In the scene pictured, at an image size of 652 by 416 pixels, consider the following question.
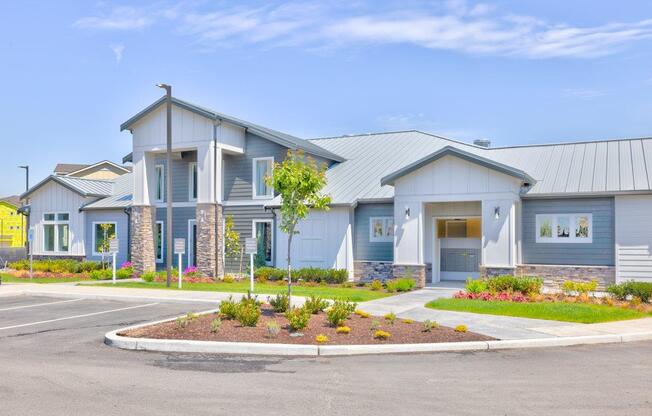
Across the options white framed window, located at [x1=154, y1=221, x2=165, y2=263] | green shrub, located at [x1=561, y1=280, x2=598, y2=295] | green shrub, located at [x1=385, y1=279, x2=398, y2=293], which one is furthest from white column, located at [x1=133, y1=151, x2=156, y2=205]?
green shrub, located at [x1=561, y1=280, x2=598, y2=295]

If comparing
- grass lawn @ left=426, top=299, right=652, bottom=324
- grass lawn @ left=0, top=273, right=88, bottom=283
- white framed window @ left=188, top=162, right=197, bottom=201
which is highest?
white framed window @ left=188, top=162, right=197, bottom=201

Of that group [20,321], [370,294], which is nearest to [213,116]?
[370,294]

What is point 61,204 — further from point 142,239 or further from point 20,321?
point 20,321

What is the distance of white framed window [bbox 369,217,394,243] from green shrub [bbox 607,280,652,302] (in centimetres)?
893

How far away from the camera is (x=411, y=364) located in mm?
9688

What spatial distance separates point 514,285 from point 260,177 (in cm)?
1291

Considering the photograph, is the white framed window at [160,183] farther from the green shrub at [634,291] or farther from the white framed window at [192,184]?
the green shrub at [634,291]

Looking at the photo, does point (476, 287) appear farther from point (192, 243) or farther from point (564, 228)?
point (192, 243)

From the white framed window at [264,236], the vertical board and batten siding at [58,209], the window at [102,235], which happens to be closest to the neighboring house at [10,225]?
the vertical board and batten siding at [58,209]

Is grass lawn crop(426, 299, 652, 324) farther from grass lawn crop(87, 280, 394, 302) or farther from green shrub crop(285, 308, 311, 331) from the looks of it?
green shrub crop(285, 308, 311, 331)

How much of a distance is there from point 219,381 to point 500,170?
14.9 meters

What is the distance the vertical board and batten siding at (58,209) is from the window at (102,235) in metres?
0.77

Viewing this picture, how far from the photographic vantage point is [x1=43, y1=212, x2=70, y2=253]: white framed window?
108 feet

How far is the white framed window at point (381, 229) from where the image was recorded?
24100mm
